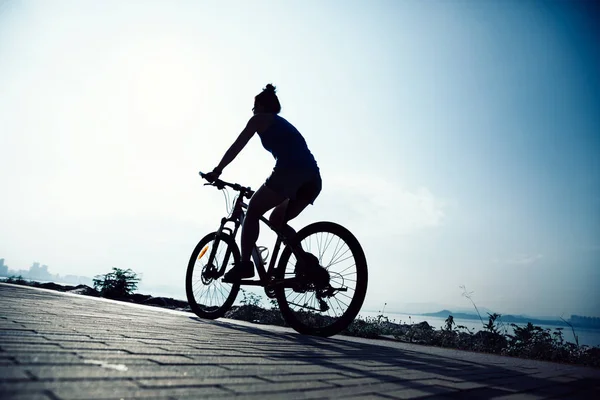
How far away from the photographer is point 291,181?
3777 mm

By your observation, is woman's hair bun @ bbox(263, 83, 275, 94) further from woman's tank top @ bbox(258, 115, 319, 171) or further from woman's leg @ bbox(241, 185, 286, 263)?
woman's leg @ bbox(241, 185, 286, 263)

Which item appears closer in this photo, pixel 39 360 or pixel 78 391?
pixel 78 391

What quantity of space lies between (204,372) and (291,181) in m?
2.53

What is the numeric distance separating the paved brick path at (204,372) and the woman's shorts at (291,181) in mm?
1712

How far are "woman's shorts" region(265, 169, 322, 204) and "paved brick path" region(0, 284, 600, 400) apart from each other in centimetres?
171

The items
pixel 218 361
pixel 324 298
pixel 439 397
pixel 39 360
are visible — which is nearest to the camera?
pixel 39 360

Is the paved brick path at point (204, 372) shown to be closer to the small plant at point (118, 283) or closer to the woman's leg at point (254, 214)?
the woman's leg at point (254, 214)

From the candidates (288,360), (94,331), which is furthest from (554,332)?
(94,331)

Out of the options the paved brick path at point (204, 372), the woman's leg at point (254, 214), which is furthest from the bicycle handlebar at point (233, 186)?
the paved brick path at point (204, 372)

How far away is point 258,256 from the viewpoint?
13.6ft

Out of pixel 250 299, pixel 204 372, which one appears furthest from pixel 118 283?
pixel 204 372

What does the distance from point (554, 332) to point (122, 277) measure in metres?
8.56

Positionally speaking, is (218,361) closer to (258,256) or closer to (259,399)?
(259,399)

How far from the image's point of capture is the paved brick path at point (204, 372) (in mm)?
1089
